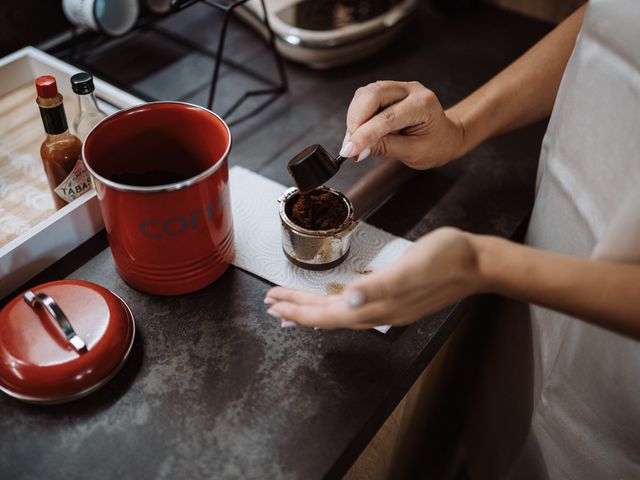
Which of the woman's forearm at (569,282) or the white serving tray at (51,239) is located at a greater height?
the woman's forearm at (569,282)

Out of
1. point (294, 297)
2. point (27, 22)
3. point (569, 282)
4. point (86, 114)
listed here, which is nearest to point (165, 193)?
point (294, 297)

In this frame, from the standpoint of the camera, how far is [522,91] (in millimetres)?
1010

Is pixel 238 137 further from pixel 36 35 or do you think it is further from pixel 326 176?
pixel 36 35

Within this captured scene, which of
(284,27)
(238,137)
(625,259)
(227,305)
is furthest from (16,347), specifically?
(284,27)

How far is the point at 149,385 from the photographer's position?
716mm

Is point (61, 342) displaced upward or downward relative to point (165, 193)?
downward

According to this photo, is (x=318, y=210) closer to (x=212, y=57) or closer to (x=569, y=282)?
(x=569, y=282)

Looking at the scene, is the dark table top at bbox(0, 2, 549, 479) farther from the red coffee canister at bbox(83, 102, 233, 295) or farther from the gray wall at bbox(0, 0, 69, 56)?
the gray wall at bbox(0, 0, 69, 56)

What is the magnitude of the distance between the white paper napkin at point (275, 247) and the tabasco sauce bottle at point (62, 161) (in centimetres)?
23

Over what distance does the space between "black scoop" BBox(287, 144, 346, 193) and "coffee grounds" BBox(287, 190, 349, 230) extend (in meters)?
0.05

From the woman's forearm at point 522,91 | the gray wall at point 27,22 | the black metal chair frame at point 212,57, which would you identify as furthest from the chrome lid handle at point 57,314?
the gray wall at point 27,22

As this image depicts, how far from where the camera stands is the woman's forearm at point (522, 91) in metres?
0.99

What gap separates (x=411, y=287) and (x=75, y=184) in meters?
0.50

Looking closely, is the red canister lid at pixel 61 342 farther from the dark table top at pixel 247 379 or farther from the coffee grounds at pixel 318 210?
the coffee grounds at pixel 318 210
